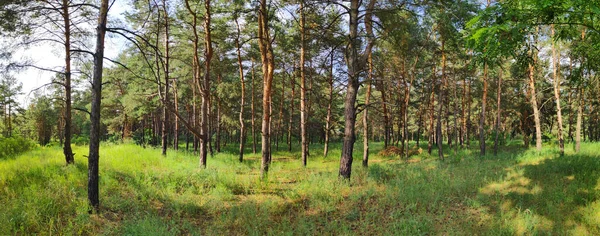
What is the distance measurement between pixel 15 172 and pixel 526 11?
12.8m

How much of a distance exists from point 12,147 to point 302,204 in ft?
47.7

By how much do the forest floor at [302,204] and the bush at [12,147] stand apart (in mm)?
3944

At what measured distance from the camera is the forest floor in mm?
5148

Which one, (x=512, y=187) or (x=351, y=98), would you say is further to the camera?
(x=351, y=98)

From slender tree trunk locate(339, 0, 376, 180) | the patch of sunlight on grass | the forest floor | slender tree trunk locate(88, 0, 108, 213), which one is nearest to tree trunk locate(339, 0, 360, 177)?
slender tree trunk locate(339, 0, 376, 180)

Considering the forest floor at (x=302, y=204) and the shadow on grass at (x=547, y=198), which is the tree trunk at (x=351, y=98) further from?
the shadow on grass at (x=547, y=198)

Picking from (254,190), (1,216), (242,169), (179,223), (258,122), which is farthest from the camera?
(258,122)

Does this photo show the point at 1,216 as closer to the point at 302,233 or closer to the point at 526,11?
the point at 302,233

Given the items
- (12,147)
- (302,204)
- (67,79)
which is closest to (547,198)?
(302,204)

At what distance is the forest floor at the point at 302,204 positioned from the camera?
5148 millimetres

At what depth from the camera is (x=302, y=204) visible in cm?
675

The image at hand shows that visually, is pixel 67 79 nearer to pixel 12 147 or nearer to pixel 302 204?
pixel 12 147

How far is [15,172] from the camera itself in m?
7.75

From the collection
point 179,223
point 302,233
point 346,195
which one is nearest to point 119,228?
point 179,223
